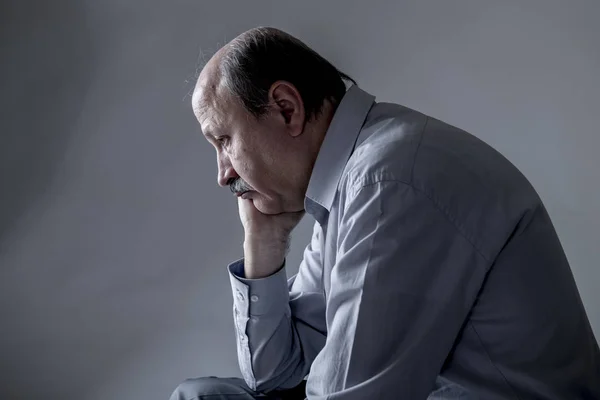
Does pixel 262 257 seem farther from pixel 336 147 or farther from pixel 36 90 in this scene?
pixel 36 90

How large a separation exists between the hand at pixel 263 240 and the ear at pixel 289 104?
→ 0.91 feet

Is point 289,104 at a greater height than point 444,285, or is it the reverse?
point 289,104

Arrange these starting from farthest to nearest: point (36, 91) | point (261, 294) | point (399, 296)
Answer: point (36, 91) < point (261, 294) < point (399, 296)

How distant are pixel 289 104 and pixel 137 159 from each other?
2.93 feet

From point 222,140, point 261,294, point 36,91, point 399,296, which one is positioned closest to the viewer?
point 399,296

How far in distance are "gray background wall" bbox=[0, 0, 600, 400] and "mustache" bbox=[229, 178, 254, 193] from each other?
69 cm

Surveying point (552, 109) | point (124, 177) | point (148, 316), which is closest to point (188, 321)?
point (148, 316)

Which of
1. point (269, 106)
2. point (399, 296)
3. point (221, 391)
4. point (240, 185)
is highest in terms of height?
point (269, 106)

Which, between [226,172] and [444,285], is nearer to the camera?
[444,285]

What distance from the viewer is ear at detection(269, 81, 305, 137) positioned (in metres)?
1.15

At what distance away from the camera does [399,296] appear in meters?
0.87

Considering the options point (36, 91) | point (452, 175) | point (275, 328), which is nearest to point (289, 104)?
point (452, 175)

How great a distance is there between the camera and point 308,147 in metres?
1.17

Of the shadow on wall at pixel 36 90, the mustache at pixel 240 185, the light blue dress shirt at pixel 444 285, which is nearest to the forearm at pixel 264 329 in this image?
the mustache at pixel 240 185
